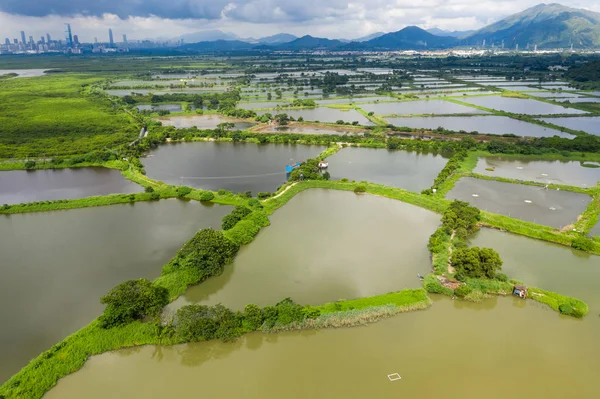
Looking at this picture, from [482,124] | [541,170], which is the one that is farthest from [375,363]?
[482,124]

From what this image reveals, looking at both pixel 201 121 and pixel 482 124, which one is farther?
pixel 201 121

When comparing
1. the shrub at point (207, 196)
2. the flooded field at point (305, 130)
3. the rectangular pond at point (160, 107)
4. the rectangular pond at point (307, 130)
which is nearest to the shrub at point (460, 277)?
the shrub at point (207, 196)

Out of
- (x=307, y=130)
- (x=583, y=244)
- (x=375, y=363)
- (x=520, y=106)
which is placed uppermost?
(x=520, y=106)

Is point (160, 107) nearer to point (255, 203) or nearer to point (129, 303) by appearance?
point (255, 203)

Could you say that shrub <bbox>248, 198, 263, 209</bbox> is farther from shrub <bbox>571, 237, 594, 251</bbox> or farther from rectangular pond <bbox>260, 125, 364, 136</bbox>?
rectangular pond <bbox>260, 125, 364, 136</bbox>

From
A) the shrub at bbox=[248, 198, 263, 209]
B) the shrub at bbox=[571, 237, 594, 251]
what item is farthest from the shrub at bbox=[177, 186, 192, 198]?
the shrub at bbox=[571, 237, 594, 251]

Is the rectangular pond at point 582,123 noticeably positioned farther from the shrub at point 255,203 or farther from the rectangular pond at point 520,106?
the shrub at point 255,203

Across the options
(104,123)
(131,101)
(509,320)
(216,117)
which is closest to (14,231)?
(509,320)
